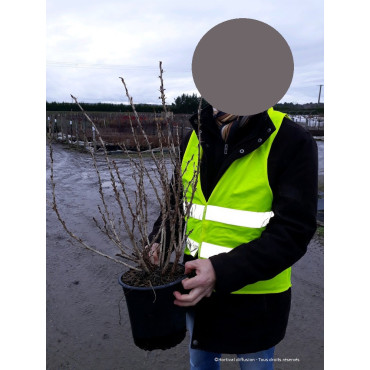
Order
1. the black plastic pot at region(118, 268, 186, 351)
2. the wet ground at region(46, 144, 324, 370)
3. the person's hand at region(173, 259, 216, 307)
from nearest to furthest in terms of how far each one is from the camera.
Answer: the person's hand at region(173, 259, 216, 307) → the black plastic pot at region(118, 268, 186, 351) → the wet ground at region(46, 144, 324, 370)

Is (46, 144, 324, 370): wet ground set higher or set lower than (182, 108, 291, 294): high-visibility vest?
lower

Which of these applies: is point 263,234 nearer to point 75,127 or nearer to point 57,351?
point 57,351

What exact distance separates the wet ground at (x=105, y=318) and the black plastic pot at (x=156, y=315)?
0.64 ft

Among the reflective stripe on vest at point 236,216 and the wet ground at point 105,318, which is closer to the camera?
the reflective stripe on vest at point 236,216

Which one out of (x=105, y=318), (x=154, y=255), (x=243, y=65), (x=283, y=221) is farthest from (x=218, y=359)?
(x=105, y=318)

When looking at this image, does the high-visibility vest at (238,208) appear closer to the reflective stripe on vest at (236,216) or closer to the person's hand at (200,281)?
the reflective stripe on vest at (236,216)

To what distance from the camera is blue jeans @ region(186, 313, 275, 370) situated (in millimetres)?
1754

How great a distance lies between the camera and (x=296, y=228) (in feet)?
4.80

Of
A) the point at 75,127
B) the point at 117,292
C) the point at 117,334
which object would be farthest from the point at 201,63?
the point at 75,127

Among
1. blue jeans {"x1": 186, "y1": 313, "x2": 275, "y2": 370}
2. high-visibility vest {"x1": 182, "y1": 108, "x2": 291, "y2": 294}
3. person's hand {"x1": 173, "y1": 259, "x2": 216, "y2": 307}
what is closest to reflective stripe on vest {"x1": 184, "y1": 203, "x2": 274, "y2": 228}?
high-visibility vest {"x1": 182, "y1": 108, "x2": 291, "y2": 294}

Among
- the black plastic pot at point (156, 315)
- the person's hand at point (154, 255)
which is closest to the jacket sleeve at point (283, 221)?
the black plastic pot at point (156, 315)

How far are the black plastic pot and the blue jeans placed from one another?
129mm

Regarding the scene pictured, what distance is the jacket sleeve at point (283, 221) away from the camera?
56.9 inches

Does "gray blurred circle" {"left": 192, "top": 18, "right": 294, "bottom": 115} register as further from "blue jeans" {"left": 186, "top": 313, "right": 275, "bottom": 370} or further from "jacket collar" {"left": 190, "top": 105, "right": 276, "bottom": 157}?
"blue jeans" {"left": 186, "top": 313, "right": 275, "bottom": 370}
